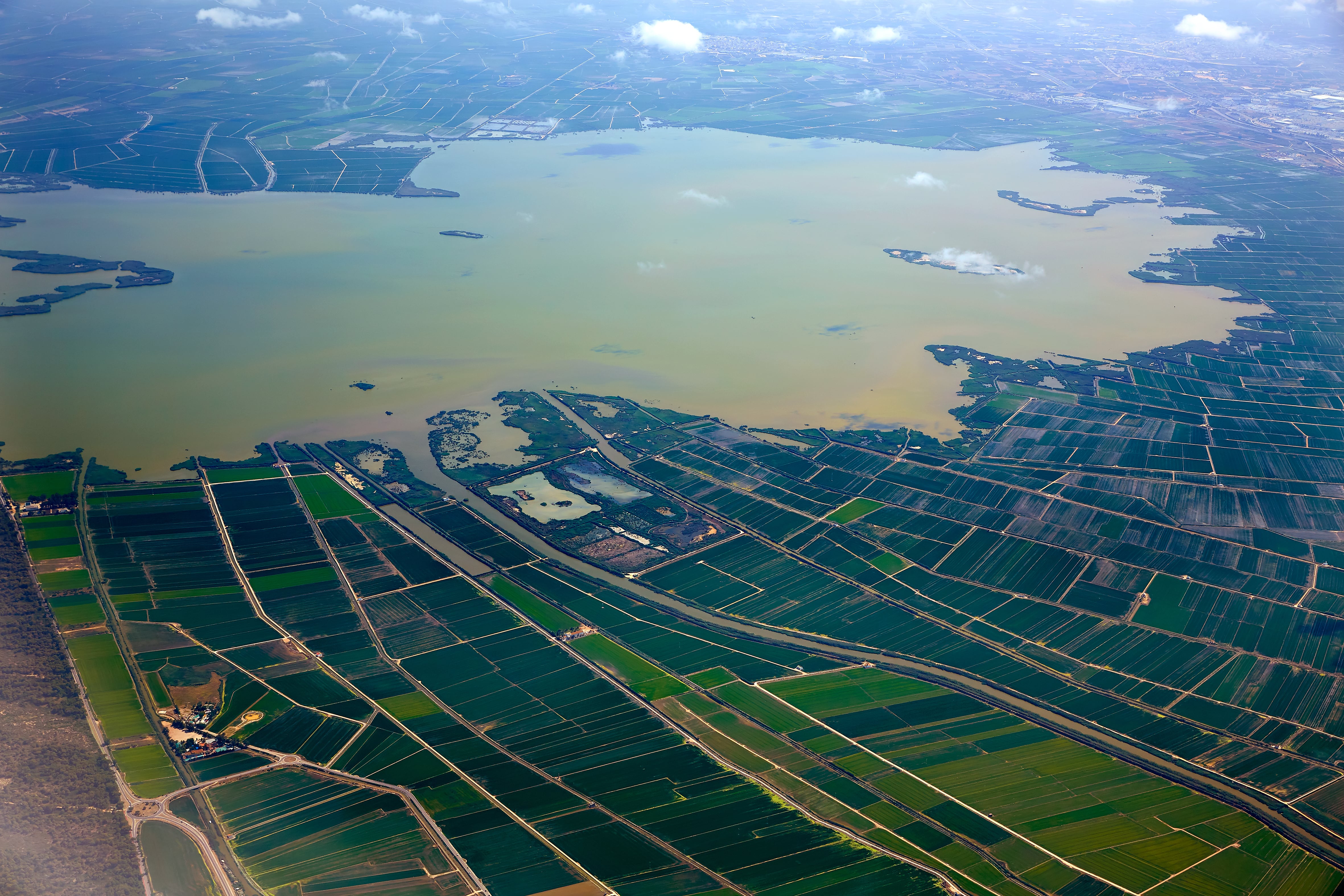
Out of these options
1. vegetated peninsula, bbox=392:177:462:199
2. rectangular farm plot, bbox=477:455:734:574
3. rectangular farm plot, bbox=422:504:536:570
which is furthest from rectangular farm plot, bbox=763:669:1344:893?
vegetated peninsula, bbox=392:177:462:199

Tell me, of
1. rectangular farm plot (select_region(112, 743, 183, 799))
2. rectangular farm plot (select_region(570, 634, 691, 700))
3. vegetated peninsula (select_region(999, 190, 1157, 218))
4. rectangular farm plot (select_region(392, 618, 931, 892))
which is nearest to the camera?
rectangular farm plot (select_region(392, 618, 931, 892))

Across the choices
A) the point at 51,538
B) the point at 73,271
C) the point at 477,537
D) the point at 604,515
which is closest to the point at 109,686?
the point at 51,538

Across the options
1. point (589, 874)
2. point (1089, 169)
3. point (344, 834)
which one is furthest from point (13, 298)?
point (1089, 169)

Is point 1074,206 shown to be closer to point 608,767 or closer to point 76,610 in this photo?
point 608,767

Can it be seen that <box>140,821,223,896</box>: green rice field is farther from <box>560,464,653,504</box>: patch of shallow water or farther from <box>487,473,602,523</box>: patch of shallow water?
<box>560,464,653,504</box>: patch of shallow water

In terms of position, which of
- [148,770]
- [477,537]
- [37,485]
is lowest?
[148,770]

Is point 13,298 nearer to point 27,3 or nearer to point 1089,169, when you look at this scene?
point 27,3
